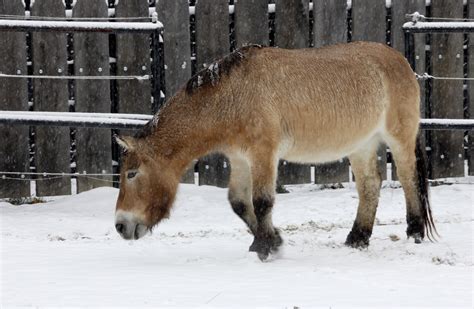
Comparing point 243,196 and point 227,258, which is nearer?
point 227,258

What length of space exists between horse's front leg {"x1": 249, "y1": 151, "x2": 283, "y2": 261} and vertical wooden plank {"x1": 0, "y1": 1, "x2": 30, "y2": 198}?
373cm

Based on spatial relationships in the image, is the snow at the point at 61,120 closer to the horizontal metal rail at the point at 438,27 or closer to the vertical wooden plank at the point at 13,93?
the vertical wooden plank at the point at 13,93

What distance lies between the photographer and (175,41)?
9.30 metres

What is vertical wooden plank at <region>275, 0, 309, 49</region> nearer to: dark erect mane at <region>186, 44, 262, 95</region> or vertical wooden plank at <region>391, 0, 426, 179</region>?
vertical wooden plank at <region>391, 0, 426, 179</region>

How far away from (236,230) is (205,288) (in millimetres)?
2716

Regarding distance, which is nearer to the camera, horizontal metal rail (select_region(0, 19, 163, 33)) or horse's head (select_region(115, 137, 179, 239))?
horse's head (select_region(115, 137, 179, 239))

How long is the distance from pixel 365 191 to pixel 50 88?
3787 mm

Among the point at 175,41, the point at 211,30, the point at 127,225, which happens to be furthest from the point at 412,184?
the point at 175,41

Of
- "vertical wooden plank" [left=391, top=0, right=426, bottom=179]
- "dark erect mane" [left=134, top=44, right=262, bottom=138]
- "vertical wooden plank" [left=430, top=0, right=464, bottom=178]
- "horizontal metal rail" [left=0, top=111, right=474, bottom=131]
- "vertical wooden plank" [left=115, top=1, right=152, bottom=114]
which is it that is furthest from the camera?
"vertical wooden plank" [left=430, top=0, right=464, bottom=178]

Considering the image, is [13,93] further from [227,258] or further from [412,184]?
[412,184]

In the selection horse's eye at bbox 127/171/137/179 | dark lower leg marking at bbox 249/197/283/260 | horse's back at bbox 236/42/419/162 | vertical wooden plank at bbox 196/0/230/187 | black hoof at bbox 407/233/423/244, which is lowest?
black hoof at bbox 407/233/423/244

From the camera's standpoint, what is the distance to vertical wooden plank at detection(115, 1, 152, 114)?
9289 millimetres

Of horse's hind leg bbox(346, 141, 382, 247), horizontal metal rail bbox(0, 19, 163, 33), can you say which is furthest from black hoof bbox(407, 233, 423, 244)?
horizontal metal rail bbox(0, 19, 163, 33)

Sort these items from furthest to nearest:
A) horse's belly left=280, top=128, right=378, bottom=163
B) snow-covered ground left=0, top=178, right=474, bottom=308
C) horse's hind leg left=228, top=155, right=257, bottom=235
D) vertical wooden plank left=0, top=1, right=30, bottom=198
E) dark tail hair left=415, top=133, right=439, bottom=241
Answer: vertical wooden plank left=0, top=1, right=30, bottom=198
dark tail hair left=415, top=133, right=439, bottom=241
horse's hind leg left=228, top=155, right=257, bottom=235
horse's belly left=280, top=128, right=378, bottom=163
snow-covered ground left=0, top=178, right=474, bottom=308
